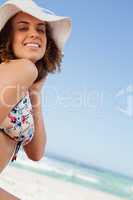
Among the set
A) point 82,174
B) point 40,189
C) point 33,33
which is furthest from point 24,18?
point 82,174

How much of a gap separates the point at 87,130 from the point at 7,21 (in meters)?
10.5

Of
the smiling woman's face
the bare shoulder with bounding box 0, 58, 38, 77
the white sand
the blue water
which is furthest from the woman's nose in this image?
the blue water

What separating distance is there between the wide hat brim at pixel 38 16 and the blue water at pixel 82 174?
620 centimetres

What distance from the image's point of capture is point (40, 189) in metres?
6.71

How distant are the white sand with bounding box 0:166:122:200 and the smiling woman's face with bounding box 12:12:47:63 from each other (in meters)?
4.21

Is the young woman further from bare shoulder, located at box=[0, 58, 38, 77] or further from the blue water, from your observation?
the blue water

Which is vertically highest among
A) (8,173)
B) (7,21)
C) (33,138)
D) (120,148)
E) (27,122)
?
(7,21)

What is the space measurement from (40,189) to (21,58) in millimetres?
5726

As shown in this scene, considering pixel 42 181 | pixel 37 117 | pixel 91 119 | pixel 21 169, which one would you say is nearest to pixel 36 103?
pixel 37 117

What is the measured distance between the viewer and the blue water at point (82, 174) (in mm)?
8289

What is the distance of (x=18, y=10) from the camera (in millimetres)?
1252

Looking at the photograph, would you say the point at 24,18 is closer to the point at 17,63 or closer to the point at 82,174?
the point at 17,63

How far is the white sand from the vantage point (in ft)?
18.6

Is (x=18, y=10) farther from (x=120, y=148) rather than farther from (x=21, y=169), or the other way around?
(x=120, y=148)
